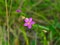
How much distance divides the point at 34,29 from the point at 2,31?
22 centimetres

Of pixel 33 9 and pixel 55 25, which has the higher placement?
pixel 33 9

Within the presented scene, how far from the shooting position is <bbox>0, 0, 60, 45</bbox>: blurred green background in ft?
4.85

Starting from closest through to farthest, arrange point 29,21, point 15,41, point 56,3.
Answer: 1. point 29,21
2. point 15,41
3. point 56,3

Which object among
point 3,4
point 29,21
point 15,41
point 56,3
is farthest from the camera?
point 56,3

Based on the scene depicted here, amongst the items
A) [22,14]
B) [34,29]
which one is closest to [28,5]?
[22,14]

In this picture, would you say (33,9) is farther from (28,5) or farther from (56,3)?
(56,3)

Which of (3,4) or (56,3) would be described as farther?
(56,3)

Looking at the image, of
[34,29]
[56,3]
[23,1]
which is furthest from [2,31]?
[56,3]

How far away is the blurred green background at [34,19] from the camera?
4.85 feet

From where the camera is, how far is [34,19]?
170 centimetres

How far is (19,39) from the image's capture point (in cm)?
157

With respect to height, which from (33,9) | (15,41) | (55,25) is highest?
(33,9)

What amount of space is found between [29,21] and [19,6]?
354 mm

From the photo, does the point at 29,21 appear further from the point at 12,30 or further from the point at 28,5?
the point at 28,5
